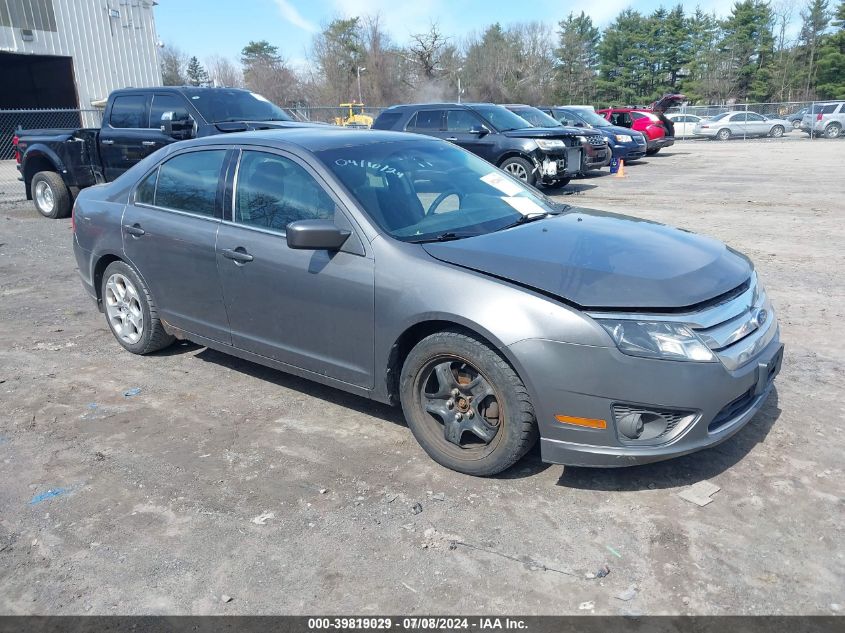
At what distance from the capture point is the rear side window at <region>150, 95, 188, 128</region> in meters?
10.2

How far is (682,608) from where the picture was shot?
2.54 m

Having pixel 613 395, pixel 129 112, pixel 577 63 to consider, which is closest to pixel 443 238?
pixel 613 395

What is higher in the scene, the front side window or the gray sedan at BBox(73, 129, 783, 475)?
the front side window

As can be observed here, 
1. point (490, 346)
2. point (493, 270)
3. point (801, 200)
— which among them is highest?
point (493, 270)

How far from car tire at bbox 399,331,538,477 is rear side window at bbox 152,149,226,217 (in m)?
1.89

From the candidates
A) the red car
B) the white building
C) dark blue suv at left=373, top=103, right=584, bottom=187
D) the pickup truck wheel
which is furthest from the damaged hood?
the white building

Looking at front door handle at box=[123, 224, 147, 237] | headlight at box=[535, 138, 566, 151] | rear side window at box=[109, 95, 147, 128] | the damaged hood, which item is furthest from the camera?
headlight at box=[535, 138, 566, 151]

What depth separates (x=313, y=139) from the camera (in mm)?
4285

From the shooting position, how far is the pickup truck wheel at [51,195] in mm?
11953

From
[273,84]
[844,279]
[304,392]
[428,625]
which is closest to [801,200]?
[844,279]

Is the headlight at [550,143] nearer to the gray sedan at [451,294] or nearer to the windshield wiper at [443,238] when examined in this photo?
the gray sedan at [451,294]

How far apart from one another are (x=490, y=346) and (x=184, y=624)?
5.55 feet

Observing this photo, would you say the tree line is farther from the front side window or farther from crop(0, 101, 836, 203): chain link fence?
the front side window

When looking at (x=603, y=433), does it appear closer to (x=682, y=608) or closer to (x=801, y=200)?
(x=682, y=608)
